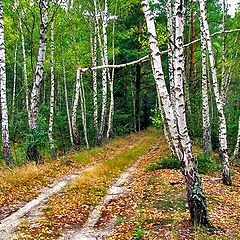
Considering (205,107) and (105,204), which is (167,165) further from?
(105,204)

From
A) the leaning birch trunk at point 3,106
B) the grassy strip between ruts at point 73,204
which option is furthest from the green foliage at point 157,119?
the leaning birch trunk at point 3,106

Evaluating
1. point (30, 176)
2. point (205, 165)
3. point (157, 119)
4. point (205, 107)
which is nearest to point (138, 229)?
point (30, 176)

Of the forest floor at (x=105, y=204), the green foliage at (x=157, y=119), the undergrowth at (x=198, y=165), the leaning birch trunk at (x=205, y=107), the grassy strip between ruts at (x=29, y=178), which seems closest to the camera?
the forest floor at (x=105, y=204)

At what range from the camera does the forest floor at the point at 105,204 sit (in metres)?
6.75

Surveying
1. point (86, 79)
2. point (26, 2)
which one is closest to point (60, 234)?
point (26, 2)

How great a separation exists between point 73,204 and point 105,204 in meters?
0.84

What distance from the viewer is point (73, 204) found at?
8.77 metres

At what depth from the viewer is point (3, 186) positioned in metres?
9.98

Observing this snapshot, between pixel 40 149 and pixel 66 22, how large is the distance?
994cm

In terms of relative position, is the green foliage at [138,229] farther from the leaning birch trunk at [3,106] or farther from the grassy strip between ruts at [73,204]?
the leaning birch trunk at [3,106]

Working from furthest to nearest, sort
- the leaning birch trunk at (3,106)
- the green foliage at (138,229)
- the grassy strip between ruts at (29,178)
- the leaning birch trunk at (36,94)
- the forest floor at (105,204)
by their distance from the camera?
the leaning birch trunk at (36,94) < the leaning birch trunk at (3,106) < the grassy strip between ruts at (29,178) < the forest floor at (105,204) < the green foliage at (138,229)

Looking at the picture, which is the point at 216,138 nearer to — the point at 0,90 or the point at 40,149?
the point at 40,149

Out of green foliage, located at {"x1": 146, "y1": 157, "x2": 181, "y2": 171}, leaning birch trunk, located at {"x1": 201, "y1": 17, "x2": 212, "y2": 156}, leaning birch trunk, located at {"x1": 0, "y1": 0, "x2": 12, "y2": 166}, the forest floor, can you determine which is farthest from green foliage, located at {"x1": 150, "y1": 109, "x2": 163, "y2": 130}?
leaning birch trunk, located at {"x1": 0, "y1": 0, "x2": 12, "y2": 166}

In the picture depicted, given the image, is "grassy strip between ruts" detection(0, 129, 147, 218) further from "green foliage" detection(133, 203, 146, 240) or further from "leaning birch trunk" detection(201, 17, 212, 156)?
"leaning birch trunk" detection(201, 17, 212, 156)
